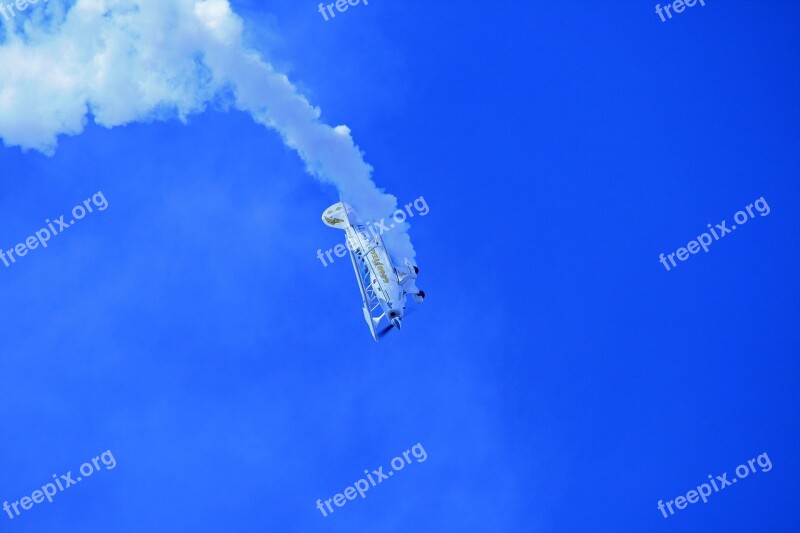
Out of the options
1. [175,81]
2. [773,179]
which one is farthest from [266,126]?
[773,179]

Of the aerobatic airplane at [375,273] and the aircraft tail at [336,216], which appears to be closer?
the aerobatic airplane at [375,273]

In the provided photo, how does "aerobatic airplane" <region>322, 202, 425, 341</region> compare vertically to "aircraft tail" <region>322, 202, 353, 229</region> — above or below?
below

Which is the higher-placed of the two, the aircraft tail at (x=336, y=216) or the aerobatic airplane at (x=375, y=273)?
the aircraft tail at (x=336, y=216)

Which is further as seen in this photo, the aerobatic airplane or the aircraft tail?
the aircraft tail

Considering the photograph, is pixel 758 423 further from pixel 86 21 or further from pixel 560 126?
pixel 86 21

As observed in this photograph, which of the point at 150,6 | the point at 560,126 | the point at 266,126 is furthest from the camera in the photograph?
the point at 560,126

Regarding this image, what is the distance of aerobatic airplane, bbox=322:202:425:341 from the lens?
27.3 m

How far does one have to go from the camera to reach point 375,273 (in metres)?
27.3

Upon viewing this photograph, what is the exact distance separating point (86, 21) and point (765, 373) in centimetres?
3037

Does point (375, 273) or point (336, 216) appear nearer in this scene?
point (375, 273)

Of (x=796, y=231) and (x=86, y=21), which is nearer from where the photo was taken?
(x=86, y=21)

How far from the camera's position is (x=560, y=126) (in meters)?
31.5

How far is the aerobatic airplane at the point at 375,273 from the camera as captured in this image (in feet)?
89.6

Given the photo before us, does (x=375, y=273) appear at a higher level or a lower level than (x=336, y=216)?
lower
